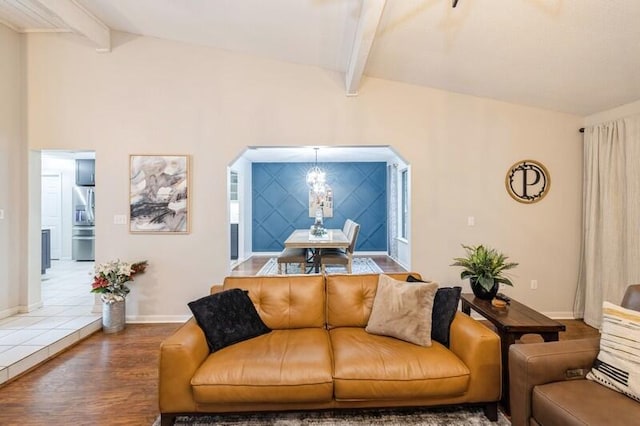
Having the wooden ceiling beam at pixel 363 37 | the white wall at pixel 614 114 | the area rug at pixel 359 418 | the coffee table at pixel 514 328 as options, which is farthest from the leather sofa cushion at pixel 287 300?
the white wall at pixel 614 114

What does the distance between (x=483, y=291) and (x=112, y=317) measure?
368cm

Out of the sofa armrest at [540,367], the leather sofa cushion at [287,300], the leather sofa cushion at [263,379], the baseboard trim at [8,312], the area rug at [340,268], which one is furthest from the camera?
the area rug at [340,268]

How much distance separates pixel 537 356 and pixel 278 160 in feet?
22.1

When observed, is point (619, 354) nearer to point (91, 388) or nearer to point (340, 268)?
point (91, 388)

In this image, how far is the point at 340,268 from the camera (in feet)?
20.2

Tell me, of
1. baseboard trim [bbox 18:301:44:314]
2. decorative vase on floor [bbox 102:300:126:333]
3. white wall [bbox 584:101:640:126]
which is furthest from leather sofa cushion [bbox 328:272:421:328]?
baseboard trim [bbox 18:301:44:314]

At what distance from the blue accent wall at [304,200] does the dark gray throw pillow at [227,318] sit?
5.72m

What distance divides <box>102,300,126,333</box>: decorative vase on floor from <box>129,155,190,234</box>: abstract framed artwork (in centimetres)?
83

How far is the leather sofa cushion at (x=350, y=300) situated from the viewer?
7.95 ft

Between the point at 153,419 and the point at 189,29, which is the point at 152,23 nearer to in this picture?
the point at 189,29

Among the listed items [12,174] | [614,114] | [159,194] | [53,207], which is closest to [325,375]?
[159,194]

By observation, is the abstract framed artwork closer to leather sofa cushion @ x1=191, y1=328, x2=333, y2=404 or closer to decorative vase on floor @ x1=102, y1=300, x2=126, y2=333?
decorative vase on floor @ x1=102, y1=300, x2=126, y2=333

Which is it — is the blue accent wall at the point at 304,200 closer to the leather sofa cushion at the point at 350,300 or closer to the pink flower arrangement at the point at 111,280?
the pink flower arrangement at the point at 111,280

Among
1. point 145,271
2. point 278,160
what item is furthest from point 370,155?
point 145,271
